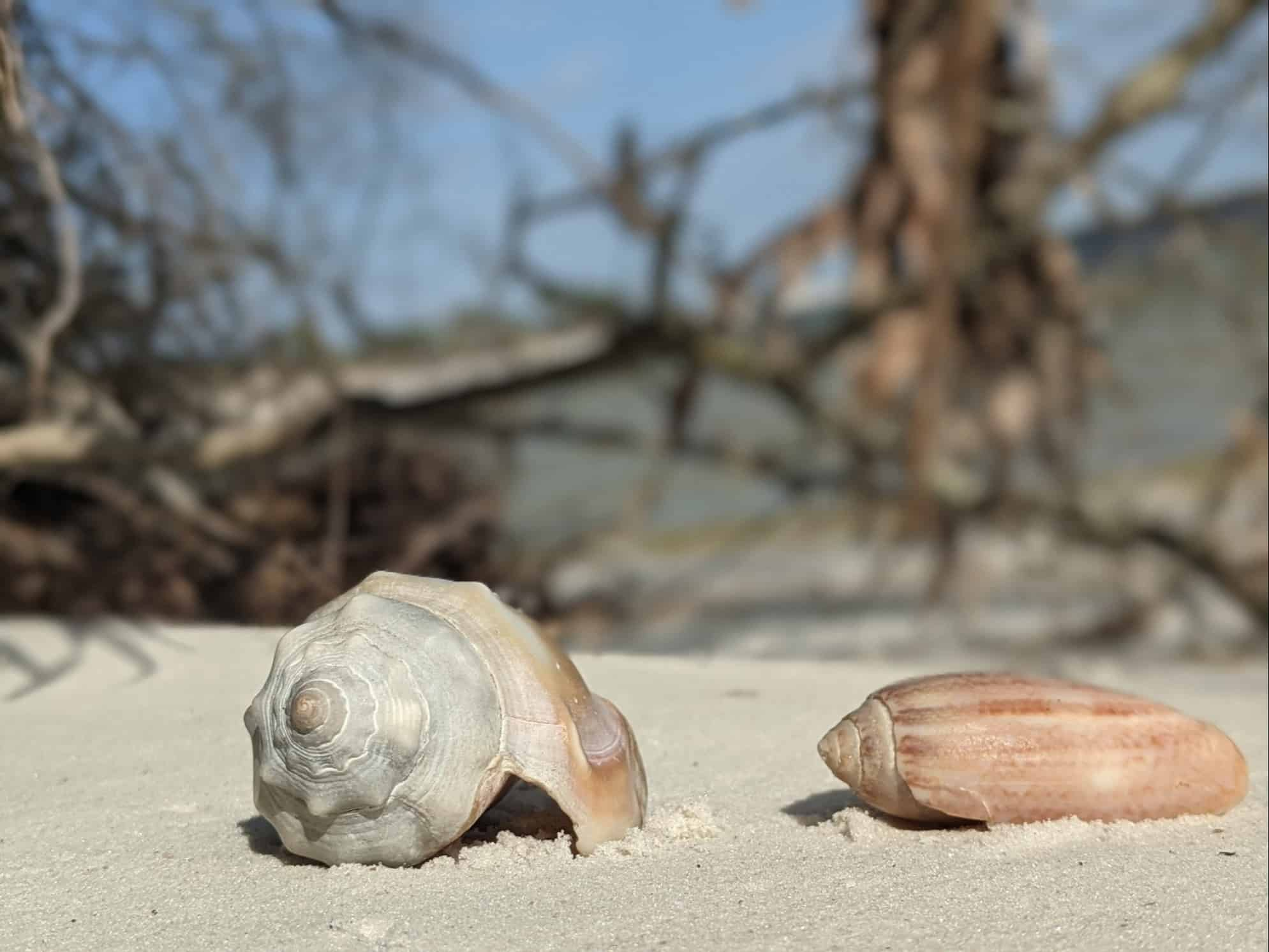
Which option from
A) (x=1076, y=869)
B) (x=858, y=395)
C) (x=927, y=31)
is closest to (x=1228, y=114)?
→ (x=927, y=31)

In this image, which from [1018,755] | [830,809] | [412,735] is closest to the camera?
[412,735]

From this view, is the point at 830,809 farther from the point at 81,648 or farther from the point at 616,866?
the point at 81,648

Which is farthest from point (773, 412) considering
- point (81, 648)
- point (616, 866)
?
point (616, 866)

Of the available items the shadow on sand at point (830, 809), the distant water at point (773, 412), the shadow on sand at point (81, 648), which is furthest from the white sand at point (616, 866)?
A: the distant water at point (773, 412)

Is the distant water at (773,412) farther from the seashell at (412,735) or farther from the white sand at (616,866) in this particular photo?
the seashell at (412,735)

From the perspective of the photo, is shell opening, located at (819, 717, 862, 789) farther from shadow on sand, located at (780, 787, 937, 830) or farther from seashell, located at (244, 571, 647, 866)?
seashell, located at (244, 571, 647, 866)

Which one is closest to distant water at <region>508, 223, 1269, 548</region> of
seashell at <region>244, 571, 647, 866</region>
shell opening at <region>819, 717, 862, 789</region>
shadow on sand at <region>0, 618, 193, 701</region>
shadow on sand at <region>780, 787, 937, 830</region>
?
shadow on sand at <region>0, 618, 193, 701</region>
